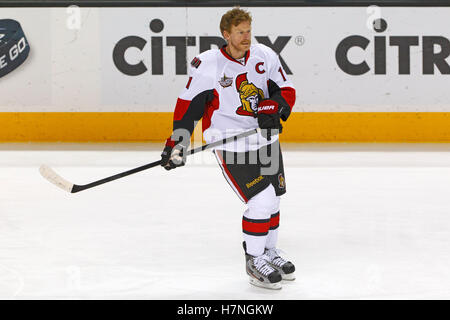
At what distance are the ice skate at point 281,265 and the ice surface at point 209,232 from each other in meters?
0.05

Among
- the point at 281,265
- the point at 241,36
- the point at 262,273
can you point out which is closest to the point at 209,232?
the point at 281,265

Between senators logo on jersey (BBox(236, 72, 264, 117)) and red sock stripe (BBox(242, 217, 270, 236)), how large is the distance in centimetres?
38

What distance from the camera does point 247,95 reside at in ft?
10.1

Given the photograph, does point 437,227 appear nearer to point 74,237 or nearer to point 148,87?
point 74,237

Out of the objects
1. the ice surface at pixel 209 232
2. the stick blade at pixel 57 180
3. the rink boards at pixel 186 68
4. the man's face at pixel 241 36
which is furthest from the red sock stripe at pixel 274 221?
the rink boards at pixel 186 68

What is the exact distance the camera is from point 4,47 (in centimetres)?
788

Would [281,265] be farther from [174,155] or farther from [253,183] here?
[174,155]

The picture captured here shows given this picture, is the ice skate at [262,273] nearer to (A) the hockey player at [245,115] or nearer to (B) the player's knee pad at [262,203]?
(A) the hockey player at [245,115]

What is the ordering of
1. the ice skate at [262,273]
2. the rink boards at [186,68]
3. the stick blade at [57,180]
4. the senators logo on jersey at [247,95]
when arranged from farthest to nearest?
the rink boards at [186,68], the stick blade at [57,180], the senators logo on jersey at [247,95], the ice skate at [262,273]

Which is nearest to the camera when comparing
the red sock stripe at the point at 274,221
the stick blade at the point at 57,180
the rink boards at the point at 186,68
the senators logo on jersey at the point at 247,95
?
the senators logo on jersey at the point at 247,95

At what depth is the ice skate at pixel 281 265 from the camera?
310 centimetres

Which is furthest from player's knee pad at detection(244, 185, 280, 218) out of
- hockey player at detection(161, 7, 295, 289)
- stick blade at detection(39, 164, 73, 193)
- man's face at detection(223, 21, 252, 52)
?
stick blade at detection(39, 164, 73, 193)
